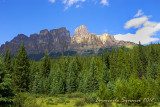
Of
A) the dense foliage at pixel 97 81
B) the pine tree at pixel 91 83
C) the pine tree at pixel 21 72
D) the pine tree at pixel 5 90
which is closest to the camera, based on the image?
the pine tree at pixel 5 90

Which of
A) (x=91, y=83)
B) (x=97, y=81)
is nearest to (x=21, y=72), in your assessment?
(x=91, y=83)

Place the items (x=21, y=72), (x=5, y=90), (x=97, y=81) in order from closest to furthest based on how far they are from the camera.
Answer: (x=5, y=90) → (x=21, y=72) → (x=97, y=81)

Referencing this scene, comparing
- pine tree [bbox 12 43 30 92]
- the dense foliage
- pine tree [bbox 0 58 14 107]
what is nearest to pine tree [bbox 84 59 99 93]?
the dense foliage

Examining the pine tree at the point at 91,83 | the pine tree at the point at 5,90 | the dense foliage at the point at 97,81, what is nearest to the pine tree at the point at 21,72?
the dense foliage at the point at 97,81

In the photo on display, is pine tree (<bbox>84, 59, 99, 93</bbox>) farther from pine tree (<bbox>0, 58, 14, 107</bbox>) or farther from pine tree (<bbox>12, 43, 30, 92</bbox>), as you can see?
pine tree (<bbox>0, 58, 14, 107</bbox>)

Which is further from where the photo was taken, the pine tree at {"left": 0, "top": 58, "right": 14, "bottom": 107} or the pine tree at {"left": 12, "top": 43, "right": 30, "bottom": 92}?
the pine tree at {"left": 12, "top": 43, "right": 30, "bottom": 92}

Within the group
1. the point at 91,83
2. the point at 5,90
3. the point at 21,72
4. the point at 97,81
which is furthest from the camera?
the point at 97,81

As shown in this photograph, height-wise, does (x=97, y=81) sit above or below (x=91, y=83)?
above

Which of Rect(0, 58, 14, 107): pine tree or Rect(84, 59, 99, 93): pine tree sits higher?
Rect(0, 58, 14, 107): pine tree

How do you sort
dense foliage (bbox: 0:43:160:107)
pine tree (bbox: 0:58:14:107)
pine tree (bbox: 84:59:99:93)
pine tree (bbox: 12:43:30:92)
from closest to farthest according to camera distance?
pine tree (bbox: 0:58:14:107) → dense foliage (bbox: 0:43:160:107) → pine tree (bbox: 12:43:30:92) → pine tree (bbox: 84:59:99:93)

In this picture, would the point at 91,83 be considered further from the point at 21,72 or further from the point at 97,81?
the point at 21,72

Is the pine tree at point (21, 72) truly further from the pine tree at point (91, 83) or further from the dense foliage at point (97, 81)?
the pine tree at point (91, 83)

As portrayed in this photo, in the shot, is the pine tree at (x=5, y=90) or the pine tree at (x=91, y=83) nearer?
the pine tree at (x=5, y=90)

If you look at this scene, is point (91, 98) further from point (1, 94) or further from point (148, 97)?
point (1, 94)
